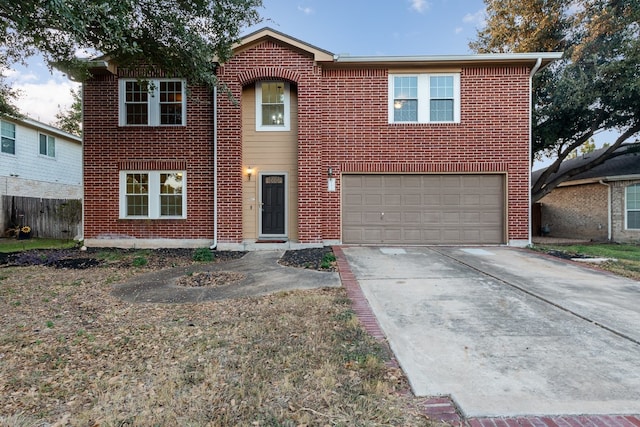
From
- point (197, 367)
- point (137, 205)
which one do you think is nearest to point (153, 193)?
point (137, 205)

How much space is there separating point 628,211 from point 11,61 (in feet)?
72.4

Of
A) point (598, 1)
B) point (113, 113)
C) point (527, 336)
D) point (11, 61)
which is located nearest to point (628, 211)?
point (598, 1)

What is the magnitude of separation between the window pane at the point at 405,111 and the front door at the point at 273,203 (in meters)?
3.93

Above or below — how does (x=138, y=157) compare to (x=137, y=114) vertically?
below

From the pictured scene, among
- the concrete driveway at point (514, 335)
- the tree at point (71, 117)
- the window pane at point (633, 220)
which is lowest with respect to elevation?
the concrete driveway at point (514, 335)

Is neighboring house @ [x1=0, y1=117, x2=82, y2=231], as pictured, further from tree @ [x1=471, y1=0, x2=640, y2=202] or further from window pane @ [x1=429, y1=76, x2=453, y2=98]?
tree @ [x1=471, y1=0, x2=640, y2=202]

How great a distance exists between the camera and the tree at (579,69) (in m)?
11.6

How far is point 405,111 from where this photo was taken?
9805mm

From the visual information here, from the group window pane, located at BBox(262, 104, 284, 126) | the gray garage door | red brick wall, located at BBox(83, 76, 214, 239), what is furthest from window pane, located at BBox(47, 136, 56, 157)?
the gray garage door

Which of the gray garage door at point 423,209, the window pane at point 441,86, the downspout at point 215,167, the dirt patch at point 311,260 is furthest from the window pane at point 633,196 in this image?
the downspout at point 215,167

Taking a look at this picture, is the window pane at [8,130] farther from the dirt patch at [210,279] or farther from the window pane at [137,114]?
the dirt patch at [210,279]

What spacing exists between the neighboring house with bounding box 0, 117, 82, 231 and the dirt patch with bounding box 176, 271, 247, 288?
41.8 feet

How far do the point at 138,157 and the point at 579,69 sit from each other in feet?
51.8

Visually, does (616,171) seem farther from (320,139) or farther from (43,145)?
(43,145)
